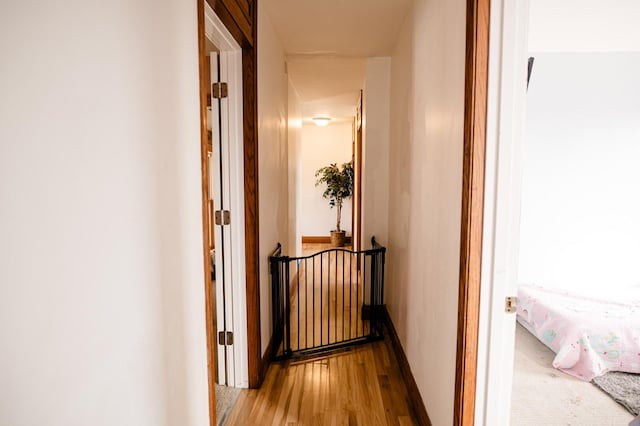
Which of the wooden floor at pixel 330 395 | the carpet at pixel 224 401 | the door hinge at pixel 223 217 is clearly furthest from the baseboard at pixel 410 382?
the door hinge at pixel 223 217

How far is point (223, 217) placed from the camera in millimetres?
2289

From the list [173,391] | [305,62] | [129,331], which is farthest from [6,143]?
[305,62]

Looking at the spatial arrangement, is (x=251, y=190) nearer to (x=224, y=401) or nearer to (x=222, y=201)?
(x=222, y=201)

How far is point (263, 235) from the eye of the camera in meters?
2.60

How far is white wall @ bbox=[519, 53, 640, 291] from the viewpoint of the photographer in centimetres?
388

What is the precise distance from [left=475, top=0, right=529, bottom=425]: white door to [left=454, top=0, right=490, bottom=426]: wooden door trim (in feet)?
0.07

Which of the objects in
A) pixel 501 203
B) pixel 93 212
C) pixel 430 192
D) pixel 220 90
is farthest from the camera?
pixel 220 90

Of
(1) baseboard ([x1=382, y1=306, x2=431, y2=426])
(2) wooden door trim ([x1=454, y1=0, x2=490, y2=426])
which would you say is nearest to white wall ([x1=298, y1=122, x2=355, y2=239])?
(1) baseboard ([x1=382, y1=306, x2=431, y2=426])

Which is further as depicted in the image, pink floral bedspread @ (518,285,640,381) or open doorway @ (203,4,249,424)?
pink floral bedspread @ (518,285,640,381)

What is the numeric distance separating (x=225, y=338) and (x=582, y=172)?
4101 mm

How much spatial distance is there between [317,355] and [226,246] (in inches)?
51.3

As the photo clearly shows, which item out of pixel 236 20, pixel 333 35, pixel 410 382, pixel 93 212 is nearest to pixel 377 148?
pixel 333 35

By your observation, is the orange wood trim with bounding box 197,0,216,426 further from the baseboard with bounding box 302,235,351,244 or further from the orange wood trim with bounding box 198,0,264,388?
the baseboard with bounding box 302,235,351,244

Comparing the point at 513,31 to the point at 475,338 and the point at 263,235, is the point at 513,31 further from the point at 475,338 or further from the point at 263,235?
the point at 263,235
